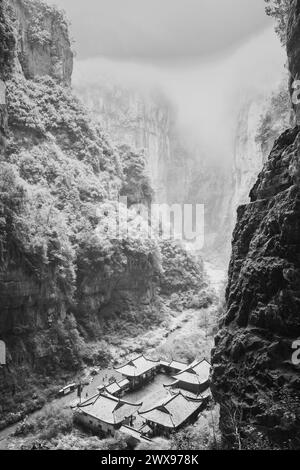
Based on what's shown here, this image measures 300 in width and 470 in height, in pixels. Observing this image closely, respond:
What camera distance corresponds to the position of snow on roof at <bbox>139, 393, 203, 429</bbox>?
19.2 metres

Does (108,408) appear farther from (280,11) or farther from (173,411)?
(280,11)

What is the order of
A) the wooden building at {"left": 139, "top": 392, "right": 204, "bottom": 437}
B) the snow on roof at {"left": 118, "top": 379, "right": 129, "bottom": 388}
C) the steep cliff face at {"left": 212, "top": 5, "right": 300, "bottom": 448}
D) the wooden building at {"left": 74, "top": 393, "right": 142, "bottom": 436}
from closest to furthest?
the steep cliff face at {"left": 212, "top": 5, "right": 300, "bottom": 448}, the wooden building at {"left": 139, "top": 392, "right": 204, "bottom": 437}, the wooden building at {"left": 74, "top": 393, "right": 142, "bottom": 436}, the snow on roof at {"left": 118, "top": 379, "right": 129, "bottom": 388}

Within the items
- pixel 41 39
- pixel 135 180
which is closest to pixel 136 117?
pixel 135 180

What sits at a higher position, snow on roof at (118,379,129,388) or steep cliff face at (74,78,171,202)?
steep cliff face at (74,78,171,202)

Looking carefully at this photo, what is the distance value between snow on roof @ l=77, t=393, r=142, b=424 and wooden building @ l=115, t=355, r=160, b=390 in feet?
11.4

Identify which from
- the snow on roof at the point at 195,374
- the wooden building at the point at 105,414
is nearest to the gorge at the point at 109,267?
Result: the wooden building at the point at 105,414

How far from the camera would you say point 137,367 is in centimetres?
2606

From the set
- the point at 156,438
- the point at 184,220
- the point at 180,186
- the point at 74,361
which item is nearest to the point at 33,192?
the point at 74,361

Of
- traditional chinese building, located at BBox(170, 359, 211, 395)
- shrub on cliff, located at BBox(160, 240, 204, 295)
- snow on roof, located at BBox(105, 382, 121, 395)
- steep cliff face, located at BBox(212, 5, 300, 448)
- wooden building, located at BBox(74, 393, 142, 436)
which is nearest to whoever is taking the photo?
steep cliff face, located at BBox(212, 5, 300, 448)

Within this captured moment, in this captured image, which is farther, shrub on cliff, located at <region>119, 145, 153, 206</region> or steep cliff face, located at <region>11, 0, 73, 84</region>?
shrub on cliff, located at <region>119, 145, 153, 206</region>

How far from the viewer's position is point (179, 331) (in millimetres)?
37688

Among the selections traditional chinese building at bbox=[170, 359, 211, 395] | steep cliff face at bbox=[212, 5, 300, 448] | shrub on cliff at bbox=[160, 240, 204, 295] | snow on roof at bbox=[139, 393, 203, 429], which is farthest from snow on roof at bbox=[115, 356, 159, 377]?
shrub on cliff at bbox=[160, 240, 204, 295]

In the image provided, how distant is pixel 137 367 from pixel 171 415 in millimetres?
6846

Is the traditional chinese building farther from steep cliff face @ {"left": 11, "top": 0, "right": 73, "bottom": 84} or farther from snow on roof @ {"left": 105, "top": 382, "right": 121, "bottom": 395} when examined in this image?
steep cliff face @ {"left": 11, "top": 0, "right": 73, "bottom": 84}
